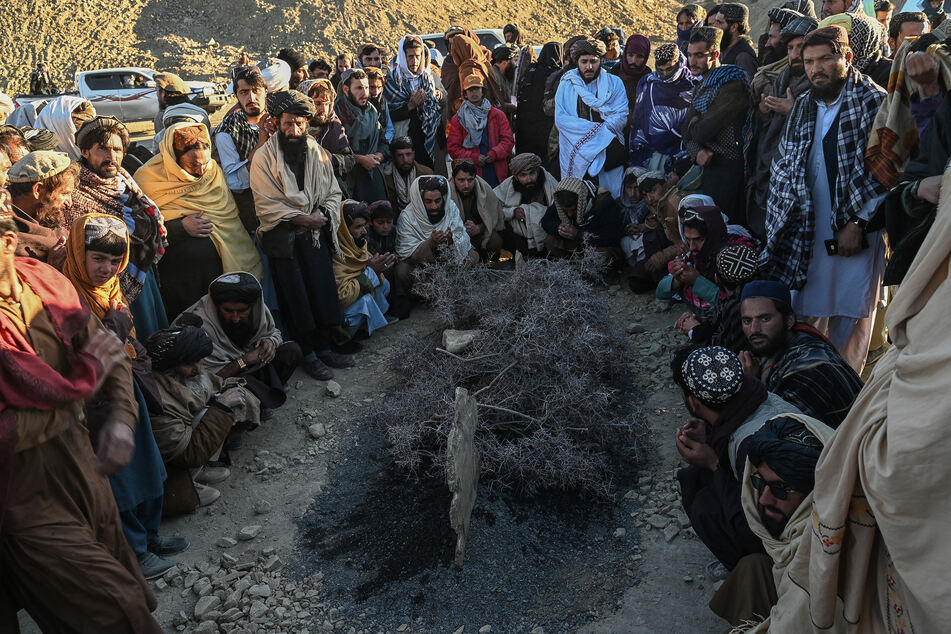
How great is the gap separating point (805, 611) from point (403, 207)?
5.21 meters

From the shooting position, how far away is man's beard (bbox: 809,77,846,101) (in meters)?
3.79

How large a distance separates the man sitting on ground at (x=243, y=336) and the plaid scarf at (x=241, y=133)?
1267 millimetres

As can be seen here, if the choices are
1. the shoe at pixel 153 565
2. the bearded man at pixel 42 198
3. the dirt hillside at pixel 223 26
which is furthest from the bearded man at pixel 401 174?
the dirt hillside at pixel 223 26

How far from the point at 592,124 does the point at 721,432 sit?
4383 mm

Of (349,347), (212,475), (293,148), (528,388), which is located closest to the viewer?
(212,475)

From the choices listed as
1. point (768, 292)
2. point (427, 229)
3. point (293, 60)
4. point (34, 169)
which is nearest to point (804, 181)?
point (768, 292)

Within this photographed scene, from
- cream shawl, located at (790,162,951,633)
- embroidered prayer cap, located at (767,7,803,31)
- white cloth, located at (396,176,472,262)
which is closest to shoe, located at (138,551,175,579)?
cream shawl, located at (790,162,951,633)

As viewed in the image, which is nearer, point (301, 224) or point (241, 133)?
point (301, 224)

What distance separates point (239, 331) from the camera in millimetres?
4391

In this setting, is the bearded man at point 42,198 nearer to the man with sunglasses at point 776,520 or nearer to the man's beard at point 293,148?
the man's beard at point 293,148

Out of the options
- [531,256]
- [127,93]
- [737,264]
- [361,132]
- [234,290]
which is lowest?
[531,256]

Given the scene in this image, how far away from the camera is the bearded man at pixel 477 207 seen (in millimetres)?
6453

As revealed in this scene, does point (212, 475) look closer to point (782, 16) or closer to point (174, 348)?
point (174, 348)

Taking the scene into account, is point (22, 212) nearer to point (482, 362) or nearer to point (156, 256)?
point (156, 256)
